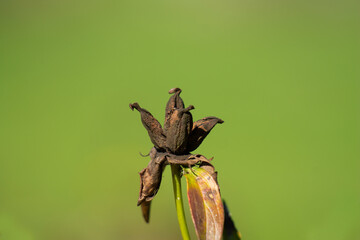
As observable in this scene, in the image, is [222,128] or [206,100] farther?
[206,100]

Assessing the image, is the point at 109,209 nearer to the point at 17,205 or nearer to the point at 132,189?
the point at 132,189

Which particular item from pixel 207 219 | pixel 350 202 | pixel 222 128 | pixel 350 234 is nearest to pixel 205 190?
pixel 207 219

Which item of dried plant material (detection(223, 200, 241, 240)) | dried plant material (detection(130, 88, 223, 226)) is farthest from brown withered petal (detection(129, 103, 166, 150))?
dried plant material (detection(223, 200, 241, 240))

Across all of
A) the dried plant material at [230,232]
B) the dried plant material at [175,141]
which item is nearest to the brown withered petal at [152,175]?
the dried plant material at [175,141]

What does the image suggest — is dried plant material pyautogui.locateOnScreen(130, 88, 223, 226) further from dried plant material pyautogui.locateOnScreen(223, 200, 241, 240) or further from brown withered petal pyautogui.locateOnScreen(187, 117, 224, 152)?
dried plant material pyautogui.locateOnScreen(223, 200, 241, 240)

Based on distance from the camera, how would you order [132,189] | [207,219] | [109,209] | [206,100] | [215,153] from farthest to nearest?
1. [206,100]
2. [215,153]
3. [132,189]
4. [109,209]
5. [207,219]

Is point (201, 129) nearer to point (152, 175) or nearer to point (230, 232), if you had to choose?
point (152, 175)
